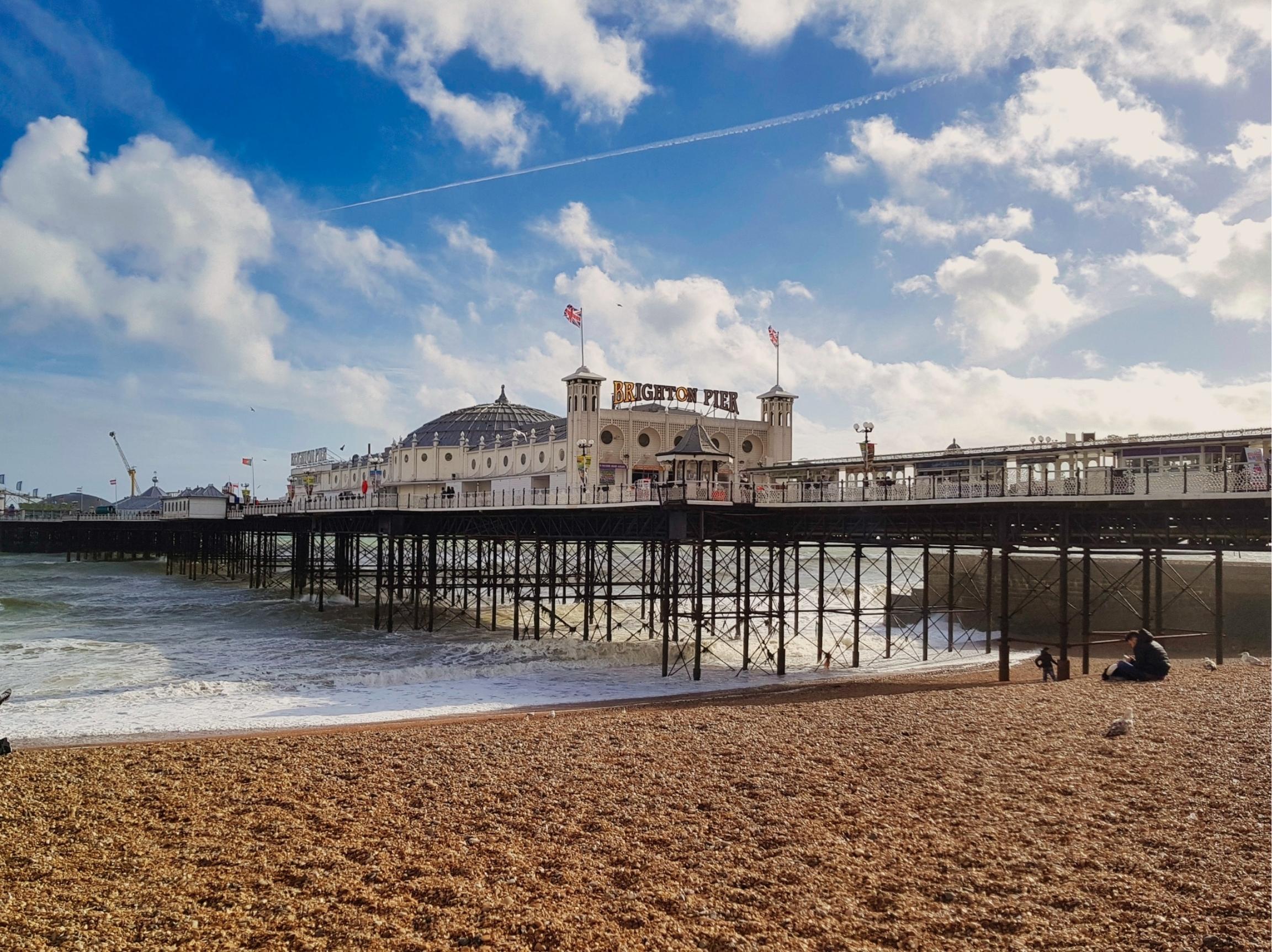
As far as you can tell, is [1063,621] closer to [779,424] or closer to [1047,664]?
[1047,664]

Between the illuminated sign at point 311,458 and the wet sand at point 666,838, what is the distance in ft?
247

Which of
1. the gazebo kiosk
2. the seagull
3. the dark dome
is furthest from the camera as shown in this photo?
the dark dome

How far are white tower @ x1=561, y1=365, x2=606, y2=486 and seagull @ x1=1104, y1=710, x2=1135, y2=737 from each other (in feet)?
102

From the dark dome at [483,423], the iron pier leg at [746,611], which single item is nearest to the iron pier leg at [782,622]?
the iron pier leg at [746,611]

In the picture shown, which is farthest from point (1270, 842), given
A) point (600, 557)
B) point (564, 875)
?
point (600, 557)

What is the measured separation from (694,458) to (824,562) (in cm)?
1390

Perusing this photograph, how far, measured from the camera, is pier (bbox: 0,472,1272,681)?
23.4 meters

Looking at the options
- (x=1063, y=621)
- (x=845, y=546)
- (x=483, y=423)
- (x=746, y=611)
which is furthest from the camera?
(x=483, y=423)

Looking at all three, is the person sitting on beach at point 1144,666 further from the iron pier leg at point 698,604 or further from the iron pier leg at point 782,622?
the iron pier leg at point 698,604

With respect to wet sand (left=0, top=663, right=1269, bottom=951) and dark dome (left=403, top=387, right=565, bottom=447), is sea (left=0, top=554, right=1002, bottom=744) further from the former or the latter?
dark dome (left=403, top=387, right=565, bottom=447)

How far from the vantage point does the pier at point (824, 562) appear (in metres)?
23.4

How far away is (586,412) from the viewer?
43656mm

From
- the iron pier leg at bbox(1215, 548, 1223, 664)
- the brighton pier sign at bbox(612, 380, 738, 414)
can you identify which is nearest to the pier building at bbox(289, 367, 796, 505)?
the brighton pier sign at bbox(612, 380, 738, 414)

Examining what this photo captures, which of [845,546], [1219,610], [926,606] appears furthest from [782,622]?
[1219,610]
